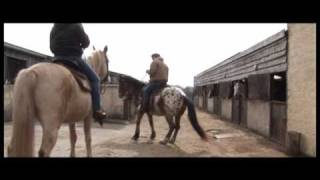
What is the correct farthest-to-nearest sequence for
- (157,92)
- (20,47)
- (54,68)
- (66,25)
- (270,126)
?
1. (20,47)
2. (270,126)
3. (157,92)
4. (66,25)
5. (54,68)

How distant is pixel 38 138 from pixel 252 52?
8995mm

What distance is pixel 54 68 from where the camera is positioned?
488 centimetres

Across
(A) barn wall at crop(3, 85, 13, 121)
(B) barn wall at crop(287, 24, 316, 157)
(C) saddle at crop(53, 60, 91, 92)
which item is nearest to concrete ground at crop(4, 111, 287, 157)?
(B) barn wall at crop(287, 24, 316, 157)

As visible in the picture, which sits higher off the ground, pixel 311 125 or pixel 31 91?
pixel 31 91

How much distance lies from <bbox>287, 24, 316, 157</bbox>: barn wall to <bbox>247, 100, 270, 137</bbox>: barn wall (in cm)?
245

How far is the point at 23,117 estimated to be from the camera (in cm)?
448

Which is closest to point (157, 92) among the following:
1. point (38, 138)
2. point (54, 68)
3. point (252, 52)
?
point (38, 138)

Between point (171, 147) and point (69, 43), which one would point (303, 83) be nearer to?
point (171, 147)

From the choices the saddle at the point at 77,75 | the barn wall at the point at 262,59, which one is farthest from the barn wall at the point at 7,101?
the saddle at the point at 77,75

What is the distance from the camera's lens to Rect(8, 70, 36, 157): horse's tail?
14.4ft

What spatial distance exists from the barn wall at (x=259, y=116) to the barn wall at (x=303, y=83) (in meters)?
2.45

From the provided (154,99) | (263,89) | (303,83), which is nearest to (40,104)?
(154,99)

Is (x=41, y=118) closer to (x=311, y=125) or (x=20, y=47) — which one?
(x=311, y=125)
